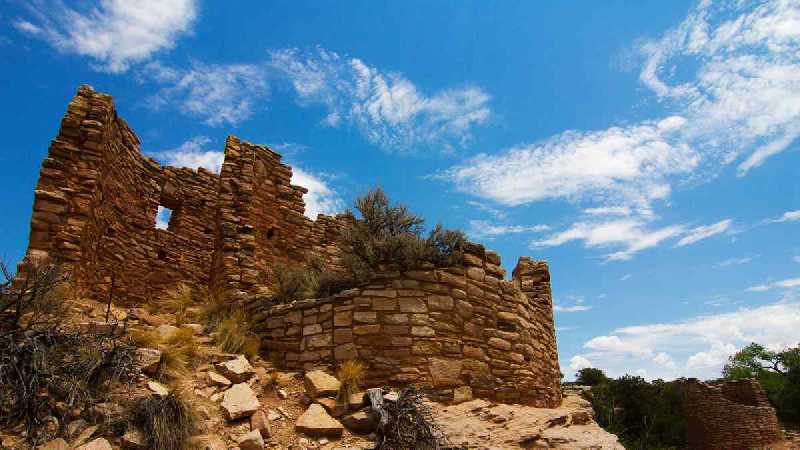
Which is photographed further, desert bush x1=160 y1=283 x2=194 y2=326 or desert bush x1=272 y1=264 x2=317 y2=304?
desert bush x1=160 y1=283 x2=194 y2=326

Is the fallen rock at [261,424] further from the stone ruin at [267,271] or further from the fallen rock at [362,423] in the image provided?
the stone ruin at [267,271]

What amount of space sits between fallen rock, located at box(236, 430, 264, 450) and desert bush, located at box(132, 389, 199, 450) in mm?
464

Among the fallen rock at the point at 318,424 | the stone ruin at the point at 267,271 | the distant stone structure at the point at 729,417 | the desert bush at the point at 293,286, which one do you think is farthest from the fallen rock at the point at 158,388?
the distant stone structure at the point at 729,417

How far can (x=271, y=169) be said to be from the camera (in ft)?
40.2

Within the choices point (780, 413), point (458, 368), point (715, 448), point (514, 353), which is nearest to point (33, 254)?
point (458, 368)

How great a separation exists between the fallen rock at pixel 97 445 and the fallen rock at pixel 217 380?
167cm

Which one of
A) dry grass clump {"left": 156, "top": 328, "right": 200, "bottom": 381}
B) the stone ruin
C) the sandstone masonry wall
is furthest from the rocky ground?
the sandstone masonry wall

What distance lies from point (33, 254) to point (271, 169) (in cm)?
529

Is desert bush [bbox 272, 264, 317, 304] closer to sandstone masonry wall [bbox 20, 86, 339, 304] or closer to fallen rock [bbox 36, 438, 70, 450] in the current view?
sandstone masonry wall [bbox 20, 86, 339, 304]

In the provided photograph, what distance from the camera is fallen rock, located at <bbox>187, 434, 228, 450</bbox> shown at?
4969mm

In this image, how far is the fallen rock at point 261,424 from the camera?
18.2ft

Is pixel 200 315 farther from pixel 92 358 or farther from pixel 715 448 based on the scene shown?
pixel 715 448

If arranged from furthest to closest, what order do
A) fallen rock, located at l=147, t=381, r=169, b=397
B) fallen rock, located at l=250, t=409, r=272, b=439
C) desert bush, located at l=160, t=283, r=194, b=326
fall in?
1. desert bush, located at l=160, t=283, r=194, b=326
2. fallen rock, located at l=250, t=409, r=272, b=439
3. fallen rock, located at l=147, t=381, r=169, b=397

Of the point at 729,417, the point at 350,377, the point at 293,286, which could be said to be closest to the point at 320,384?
the point at 350,377
